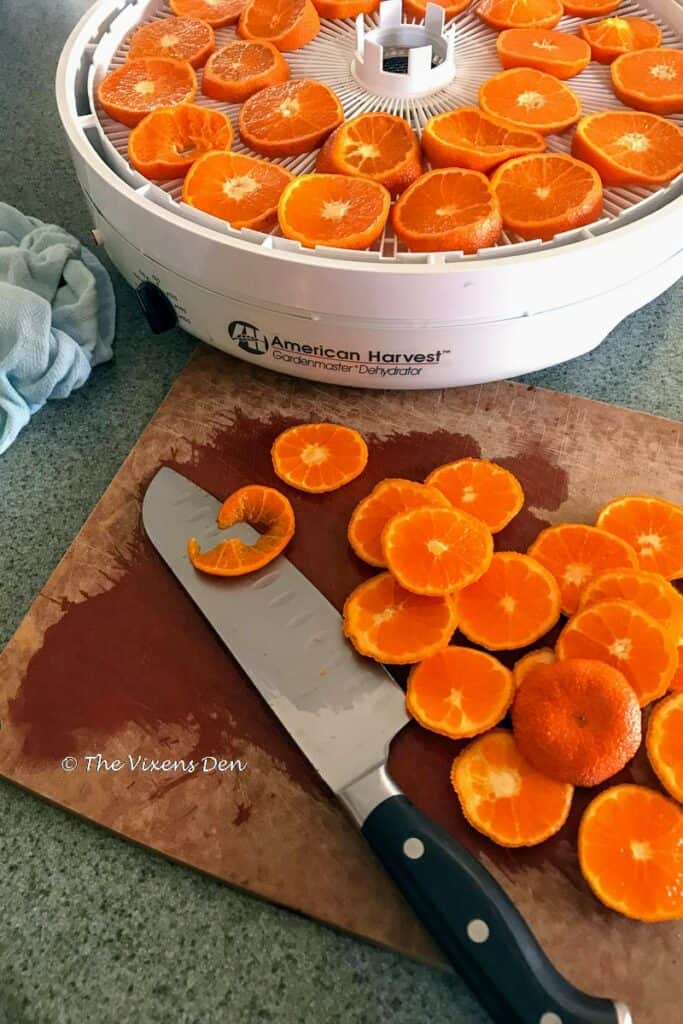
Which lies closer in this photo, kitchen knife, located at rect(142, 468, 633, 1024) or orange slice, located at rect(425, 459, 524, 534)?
kitchen knife, located at rect(142, 468, 633, 1024)

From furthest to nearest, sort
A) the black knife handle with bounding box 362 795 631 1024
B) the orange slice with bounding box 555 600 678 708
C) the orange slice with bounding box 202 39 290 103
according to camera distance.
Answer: the orange slice with bounding box 202 39 290 103, the orange slice with bounding box 555 600 678 708, the black knife handle with bounding box 362 795 631 1024

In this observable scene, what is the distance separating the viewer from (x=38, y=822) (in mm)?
665

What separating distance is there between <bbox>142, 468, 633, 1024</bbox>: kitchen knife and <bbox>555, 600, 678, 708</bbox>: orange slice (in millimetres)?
156

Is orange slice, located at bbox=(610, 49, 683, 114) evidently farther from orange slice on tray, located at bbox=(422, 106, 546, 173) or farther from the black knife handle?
the black knife handle

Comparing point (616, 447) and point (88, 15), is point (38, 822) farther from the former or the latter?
point (88, 15)

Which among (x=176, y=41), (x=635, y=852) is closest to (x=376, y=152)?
(x=176, y=41)

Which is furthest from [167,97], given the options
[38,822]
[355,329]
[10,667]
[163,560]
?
[38,822]

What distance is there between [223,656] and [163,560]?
0.39ft

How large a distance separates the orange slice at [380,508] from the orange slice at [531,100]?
0.38m

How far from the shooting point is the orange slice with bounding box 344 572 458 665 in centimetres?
68

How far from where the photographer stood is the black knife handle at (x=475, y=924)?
0.52 metres

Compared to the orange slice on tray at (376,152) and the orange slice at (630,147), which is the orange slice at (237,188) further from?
the orange slice at (630,147)

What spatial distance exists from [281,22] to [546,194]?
0.41 metres

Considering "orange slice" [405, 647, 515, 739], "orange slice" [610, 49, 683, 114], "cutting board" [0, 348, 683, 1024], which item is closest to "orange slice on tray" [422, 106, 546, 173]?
"orange slice" [610, 49, 683, 114]
